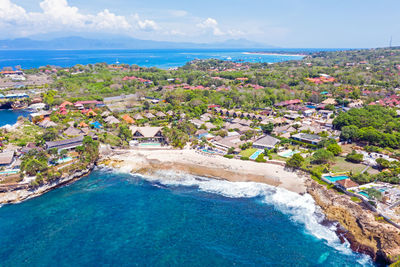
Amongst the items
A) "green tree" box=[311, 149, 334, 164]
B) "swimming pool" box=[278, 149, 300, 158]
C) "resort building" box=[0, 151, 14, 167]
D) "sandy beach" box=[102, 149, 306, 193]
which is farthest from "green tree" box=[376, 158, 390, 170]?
"resort building" box=[0, 151, 14, 167]

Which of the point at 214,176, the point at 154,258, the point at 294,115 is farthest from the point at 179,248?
the point at 294,115

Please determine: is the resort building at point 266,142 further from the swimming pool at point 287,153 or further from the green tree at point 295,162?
the green tree at point 295,162

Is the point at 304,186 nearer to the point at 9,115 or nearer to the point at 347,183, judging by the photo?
the point at 347,183

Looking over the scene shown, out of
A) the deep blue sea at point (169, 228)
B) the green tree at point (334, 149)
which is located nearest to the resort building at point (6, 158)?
the deep blue sea at point (169, 228)

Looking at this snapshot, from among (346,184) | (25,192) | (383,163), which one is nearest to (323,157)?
(346,184)

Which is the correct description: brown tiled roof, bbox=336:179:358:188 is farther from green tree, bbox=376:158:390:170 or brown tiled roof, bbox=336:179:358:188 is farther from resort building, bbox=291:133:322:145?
resort building, bbox=291:133:322:145

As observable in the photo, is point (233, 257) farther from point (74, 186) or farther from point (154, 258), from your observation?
point (74, 186)
